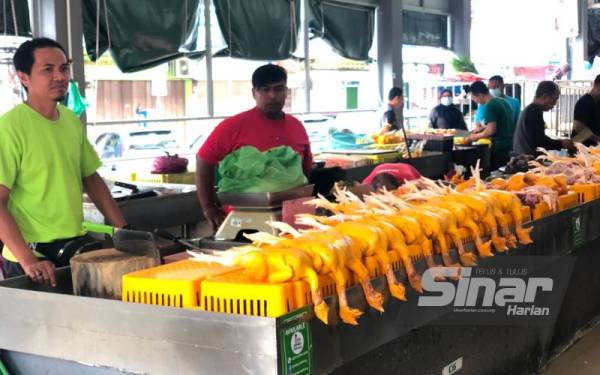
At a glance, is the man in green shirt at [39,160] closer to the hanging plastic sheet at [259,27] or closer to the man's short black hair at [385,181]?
the man's short black hair at [385,181]

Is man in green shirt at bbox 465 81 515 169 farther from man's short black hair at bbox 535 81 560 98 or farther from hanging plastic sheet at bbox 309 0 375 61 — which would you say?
hanging plastic sheet at bbox 309 0 375 61

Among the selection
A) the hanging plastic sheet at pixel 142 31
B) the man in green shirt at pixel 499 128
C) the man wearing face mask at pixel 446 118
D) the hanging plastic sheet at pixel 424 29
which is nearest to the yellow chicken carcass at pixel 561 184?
the man in green shirt at pixel 499 128

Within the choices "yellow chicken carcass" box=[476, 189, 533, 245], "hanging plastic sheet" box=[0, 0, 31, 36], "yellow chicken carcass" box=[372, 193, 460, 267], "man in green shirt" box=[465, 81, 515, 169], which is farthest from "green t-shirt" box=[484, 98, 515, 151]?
"yellow chicken carcass" box=[372, 193, 460, 267]

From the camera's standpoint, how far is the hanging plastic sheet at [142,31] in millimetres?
7684

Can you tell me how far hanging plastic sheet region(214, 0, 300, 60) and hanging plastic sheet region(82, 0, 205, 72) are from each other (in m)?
0.39

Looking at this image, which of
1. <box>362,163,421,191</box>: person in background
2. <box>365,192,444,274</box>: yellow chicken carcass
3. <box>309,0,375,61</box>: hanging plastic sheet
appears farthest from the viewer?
<box>309,0,375,61</box>: hanging plastic sheet

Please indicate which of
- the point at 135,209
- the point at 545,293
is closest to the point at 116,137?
the point at 135,209

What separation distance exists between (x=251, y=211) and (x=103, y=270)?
1.22 meters

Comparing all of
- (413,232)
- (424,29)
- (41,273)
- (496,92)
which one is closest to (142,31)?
(496,92)

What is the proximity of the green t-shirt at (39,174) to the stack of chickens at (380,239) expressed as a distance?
3.19ft

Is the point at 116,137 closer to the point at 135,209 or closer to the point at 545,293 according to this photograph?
the point at 135,209

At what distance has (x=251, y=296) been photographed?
1824 mm

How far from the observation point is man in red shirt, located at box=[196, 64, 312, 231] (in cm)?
401

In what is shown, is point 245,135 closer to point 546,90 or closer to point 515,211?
point 515,211
